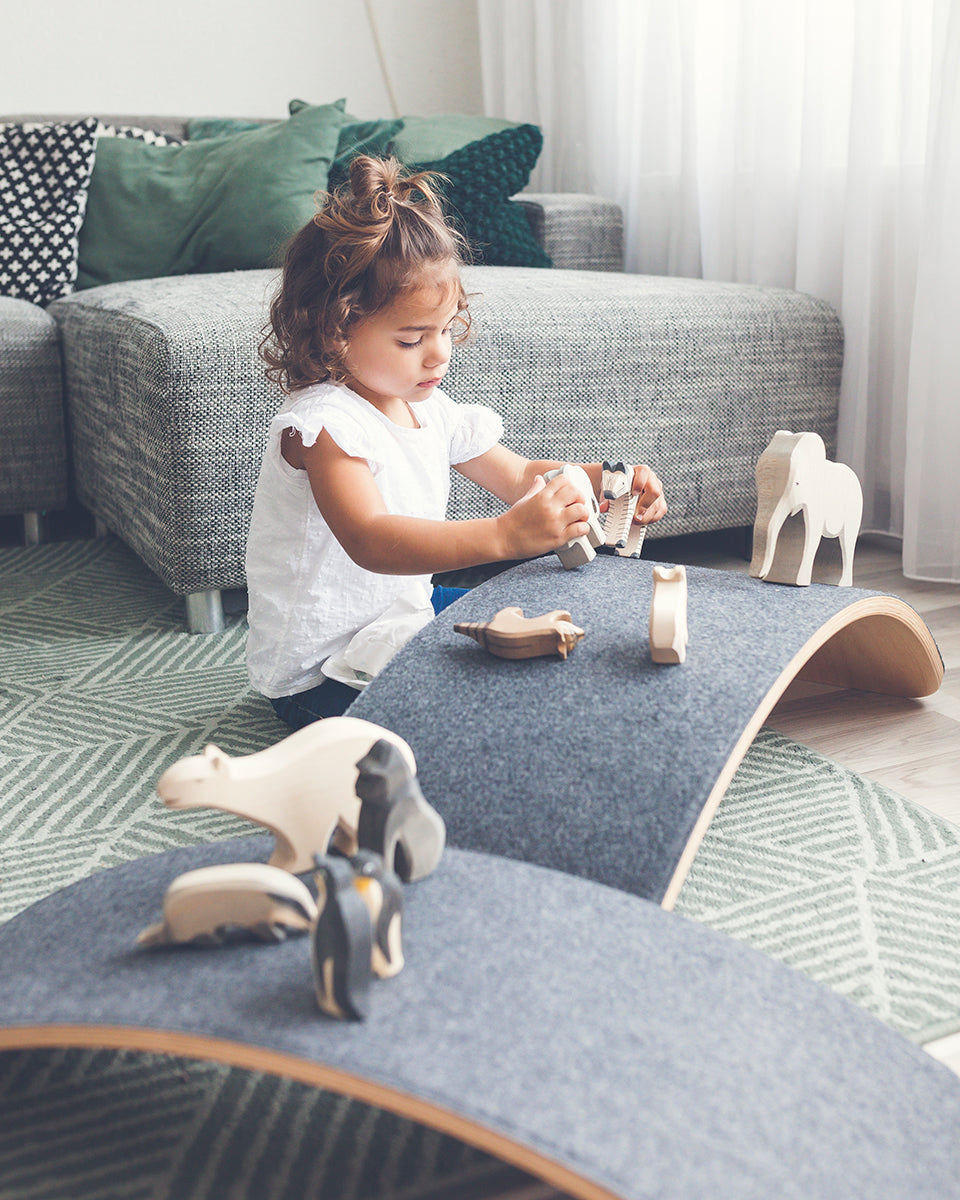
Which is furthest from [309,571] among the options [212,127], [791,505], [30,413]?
[212,127]

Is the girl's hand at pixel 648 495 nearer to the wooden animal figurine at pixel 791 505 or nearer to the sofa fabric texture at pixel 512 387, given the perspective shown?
the wooden animal figurine at pixel 791 505

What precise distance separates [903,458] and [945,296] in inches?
11.3

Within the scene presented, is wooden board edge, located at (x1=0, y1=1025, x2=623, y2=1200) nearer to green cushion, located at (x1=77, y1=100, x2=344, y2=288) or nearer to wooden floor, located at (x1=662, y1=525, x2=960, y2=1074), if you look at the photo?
wooden floor, located at (x1=662, y1=525, x2=960, y2=1074)

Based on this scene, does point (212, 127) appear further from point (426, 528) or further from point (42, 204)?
point (426, 528)

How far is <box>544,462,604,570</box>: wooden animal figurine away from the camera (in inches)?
43.6

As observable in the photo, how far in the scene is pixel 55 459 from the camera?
1.99 meters

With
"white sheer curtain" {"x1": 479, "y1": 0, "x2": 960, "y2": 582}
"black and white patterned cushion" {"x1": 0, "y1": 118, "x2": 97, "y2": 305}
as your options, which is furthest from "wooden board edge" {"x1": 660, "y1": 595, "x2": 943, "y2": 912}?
"black and white patterned cushion" {"x1": 0, "y1": 118, "x2": 97, "y2": 305}

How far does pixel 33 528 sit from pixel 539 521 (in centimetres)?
Answer: 134

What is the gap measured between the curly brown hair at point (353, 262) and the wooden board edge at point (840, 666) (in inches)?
18.7

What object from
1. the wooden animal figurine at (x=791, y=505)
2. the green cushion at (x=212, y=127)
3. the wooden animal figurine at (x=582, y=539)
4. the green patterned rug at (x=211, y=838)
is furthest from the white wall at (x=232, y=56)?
the wooden animal figurine at (x=791, y=505)

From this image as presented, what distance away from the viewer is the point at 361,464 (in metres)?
1.08

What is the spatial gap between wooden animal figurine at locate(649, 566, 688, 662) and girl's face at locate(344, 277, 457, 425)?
345 millimetres

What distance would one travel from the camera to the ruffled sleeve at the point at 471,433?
1312mm

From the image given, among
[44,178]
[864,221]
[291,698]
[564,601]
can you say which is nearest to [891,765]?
[564,601]
